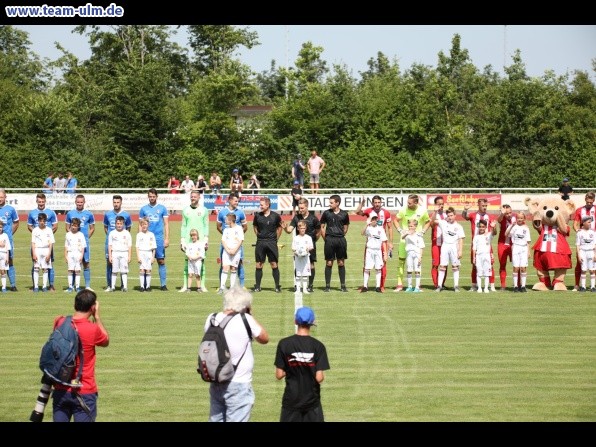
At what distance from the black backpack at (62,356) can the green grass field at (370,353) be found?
2.67 metres

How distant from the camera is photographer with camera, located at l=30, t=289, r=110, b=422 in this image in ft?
33.1

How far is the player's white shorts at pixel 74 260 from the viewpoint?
2278 centimetres

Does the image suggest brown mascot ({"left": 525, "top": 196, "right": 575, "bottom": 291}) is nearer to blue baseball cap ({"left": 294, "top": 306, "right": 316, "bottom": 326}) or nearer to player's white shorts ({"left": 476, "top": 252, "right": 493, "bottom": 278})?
player's white shorts ({"left": 476, "top": 252, "right": 493, "bottom": 278})

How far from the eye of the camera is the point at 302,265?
2230 centimetres

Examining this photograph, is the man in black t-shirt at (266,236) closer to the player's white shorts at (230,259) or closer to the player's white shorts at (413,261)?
the player's white shorts at (230,259)

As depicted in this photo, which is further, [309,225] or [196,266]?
[196,266]

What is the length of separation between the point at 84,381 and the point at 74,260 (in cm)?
1293

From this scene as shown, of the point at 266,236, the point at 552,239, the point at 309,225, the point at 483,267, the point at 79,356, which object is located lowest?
the point at 79,356

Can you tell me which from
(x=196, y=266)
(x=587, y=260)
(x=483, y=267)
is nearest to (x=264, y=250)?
(x=196, y=266)

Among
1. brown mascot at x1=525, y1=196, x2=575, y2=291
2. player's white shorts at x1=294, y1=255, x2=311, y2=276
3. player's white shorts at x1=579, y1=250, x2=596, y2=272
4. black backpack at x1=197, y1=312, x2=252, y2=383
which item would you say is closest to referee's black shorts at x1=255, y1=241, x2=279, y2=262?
player's white shorts at x1=294, y1=255, x2=311, y2=276

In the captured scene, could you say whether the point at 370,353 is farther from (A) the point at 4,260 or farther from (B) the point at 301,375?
(A) the point at 4,260

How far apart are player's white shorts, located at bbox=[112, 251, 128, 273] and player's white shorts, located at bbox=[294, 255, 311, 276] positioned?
365 cm

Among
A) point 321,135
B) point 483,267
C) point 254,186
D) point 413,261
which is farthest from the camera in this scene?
point 321,135
